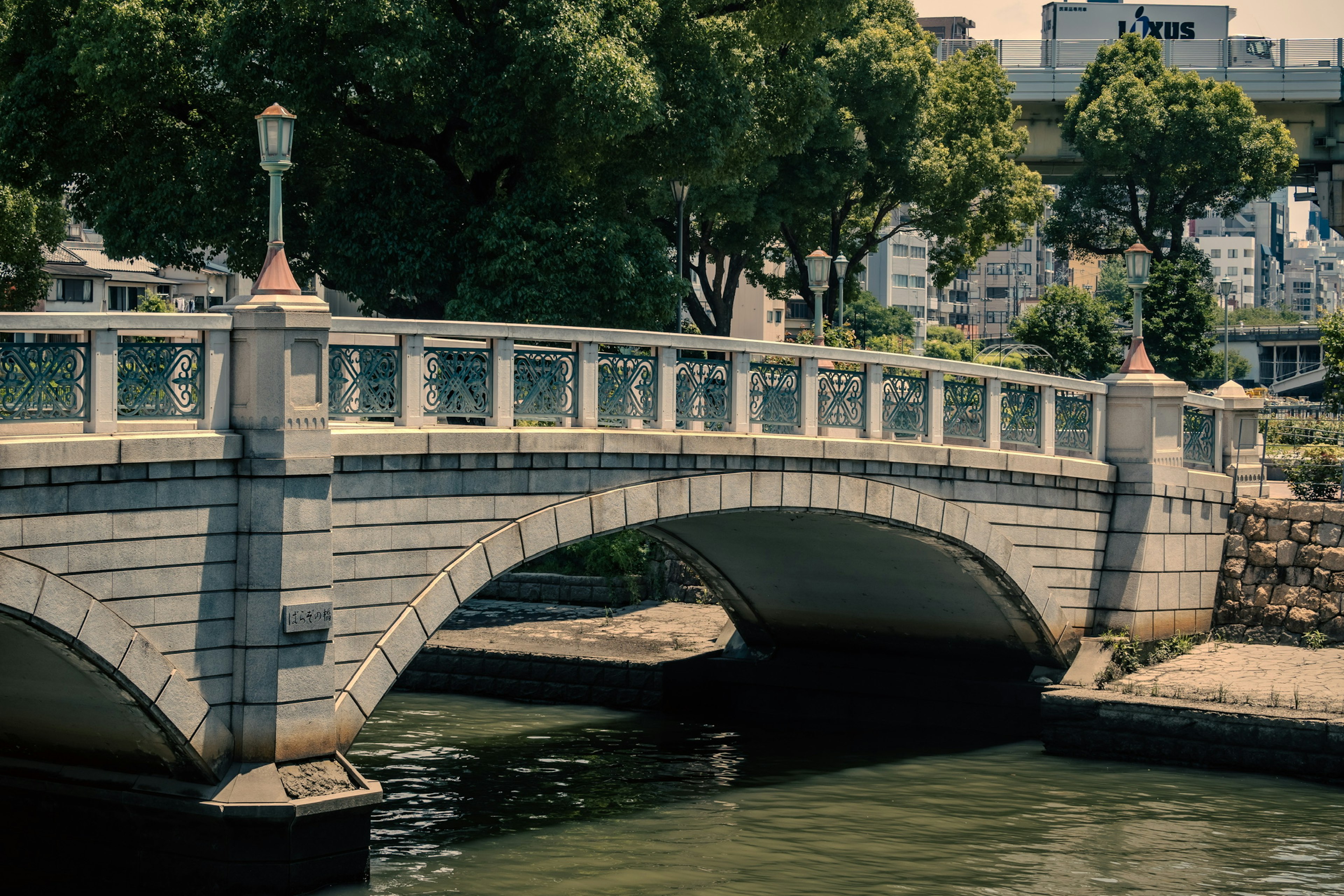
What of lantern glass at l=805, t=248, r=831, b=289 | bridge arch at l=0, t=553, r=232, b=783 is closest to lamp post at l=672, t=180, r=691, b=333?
lantern glass at l=805, t=248, r=831, b=289

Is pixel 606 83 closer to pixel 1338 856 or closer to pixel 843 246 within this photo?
pixel 1338 856

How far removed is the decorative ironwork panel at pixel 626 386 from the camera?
16.2 metres

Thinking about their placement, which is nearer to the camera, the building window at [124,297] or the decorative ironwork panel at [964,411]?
the decorative ironwork panel at [964,411]

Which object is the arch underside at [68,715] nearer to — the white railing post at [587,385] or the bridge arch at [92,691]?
the bridge arch at [92,691]

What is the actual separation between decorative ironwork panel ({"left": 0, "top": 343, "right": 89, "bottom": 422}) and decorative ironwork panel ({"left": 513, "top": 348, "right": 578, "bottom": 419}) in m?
4.02

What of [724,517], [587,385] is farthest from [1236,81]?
[587,385]

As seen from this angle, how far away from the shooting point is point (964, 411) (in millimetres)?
19734

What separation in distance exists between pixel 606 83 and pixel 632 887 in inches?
423

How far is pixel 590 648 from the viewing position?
2470cm

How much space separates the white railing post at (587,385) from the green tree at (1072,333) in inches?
979

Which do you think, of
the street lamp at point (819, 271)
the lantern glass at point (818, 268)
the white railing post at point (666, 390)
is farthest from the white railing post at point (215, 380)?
the lantern glass at point (818, 268)

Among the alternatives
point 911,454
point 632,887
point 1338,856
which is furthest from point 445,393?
point 1338,856

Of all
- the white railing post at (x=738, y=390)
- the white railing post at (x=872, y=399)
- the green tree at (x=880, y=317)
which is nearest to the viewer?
the white railing post at (x=738, y=390)

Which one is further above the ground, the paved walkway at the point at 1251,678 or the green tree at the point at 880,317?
the green tree at the point at 880,317
